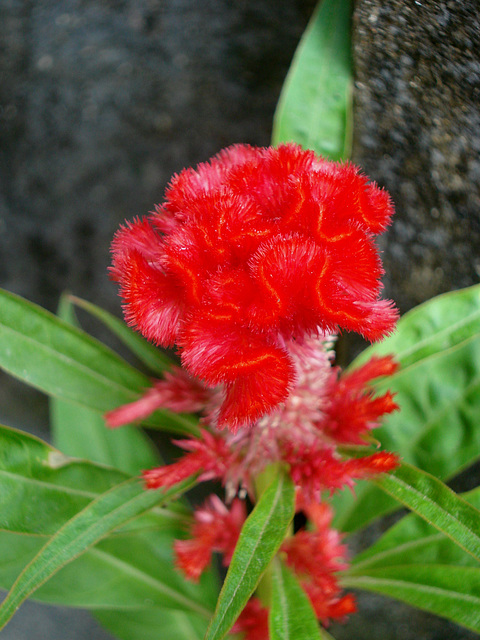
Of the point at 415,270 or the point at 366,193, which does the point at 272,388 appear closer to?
the point at 366,193

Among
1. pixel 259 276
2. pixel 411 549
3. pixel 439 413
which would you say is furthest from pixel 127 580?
pixel 259 276

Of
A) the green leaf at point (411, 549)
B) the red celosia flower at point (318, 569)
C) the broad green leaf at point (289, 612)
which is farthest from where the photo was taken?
the green leaf at point (411, 549)

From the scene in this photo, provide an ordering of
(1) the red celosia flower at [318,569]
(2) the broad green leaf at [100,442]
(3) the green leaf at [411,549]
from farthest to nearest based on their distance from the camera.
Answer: (2) the broad green leaf at [100,442] → (3) the green leaf at [411,549] → (1) the red celosia flower at [318,569]

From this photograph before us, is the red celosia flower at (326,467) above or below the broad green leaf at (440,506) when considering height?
below

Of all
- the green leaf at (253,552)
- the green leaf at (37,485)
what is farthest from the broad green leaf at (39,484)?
the green leaf at (253,552)

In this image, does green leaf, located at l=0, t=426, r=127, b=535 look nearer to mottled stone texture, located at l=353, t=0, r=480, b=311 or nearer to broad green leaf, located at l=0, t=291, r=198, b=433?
broad green leaf, located at l=0, t=291, r=198, b=433

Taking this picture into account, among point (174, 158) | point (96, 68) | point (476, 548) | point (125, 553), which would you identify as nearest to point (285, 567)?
point (476, 548)

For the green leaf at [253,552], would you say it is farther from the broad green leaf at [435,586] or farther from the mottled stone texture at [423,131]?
the mottled stone texture at [423,131]
